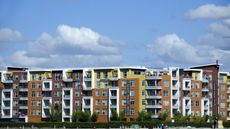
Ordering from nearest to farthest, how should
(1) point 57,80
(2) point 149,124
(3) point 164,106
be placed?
(2) point 149,124, (3) point 164,106, (1) point 57,80

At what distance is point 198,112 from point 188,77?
9.45 meters

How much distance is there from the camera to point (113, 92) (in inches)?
5758

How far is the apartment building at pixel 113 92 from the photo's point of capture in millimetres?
142875

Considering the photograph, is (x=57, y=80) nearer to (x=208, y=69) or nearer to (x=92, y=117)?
(x=92, y=117)

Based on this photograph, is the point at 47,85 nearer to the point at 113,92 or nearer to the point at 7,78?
the point at 7,78

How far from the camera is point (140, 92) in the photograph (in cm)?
14275

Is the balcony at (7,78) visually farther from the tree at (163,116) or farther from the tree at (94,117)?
the tree at (163,116)

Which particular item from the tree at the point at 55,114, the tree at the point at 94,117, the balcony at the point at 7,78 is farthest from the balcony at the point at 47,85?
the tree at the point at 94,117

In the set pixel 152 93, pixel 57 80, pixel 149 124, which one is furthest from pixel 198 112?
pixel 57 80

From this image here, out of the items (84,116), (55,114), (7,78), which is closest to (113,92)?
(84,116)

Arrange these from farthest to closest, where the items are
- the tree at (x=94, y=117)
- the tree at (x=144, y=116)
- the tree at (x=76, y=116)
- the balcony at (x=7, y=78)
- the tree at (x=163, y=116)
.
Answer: the balcony at (x=7, y=78)
the tree at (x=94, y=117)
the tree at (x=76, y=116)
the tree at (x=163, y=116)
the tree at (x=144, y=116)

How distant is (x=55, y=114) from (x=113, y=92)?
52.0ft

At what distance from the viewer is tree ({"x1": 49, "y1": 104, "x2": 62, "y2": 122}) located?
146 metres

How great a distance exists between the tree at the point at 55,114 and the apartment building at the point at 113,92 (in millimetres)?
2149
